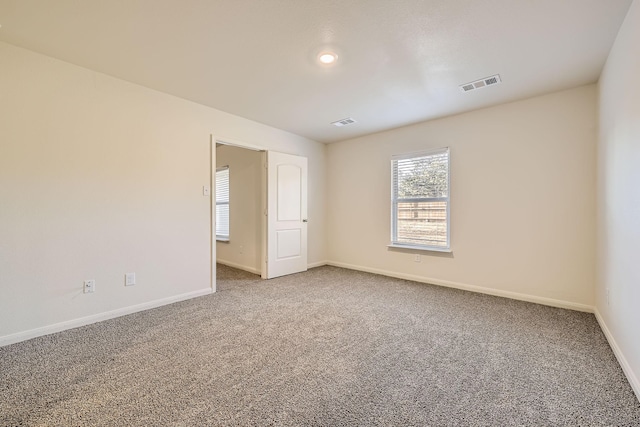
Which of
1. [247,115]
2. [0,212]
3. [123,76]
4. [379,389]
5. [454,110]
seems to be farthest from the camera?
[247,115]

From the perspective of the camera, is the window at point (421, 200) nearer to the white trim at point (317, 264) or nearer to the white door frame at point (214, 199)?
the white trim at point (317, 264)

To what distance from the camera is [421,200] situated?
432 cm

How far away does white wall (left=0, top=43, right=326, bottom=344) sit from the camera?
2.37 metres

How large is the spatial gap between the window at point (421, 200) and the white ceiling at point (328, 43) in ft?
3.51

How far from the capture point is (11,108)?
7.68 ft

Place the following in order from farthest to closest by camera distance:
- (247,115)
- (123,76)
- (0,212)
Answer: (247,115), (123,76), (0,212)

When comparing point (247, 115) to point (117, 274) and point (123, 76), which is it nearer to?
point (123, 76)

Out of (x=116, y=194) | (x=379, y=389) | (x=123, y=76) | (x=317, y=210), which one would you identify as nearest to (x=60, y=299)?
(x=116, y=194)

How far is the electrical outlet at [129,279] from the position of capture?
2.98 m

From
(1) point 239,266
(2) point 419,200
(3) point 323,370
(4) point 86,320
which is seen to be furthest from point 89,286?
(2) point 419,200

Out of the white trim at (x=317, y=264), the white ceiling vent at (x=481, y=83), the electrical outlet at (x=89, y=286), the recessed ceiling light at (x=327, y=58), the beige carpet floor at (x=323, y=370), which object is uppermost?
the recessed ceiling light at (x=327, y=58)

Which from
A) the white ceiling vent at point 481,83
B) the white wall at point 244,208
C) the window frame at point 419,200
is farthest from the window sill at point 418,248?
the white wall at point 244,208

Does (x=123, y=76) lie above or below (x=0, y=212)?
above

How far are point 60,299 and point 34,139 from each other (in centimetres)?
146
